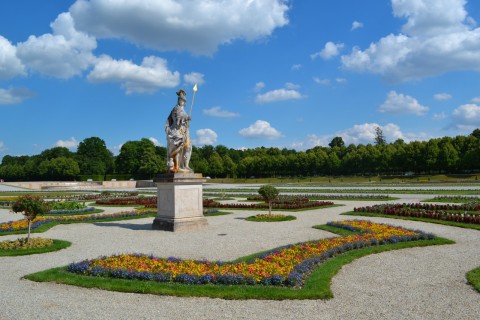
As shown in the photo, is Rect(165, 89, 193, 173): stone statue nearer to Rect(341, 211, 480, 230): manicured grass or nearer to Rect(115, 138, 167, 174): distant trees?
Rect(341, 211, 480, 230): manicured grass

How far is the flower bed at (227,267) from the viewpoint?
8.66 m

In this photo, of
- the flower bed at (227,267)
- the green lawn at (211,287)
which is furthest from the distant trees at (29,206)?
Answer: the flower bed at (227,267)

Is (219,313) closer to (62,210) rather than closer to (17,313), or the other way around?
(17,313)

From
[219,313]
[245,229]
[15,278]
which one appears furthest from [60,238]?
[219,313]

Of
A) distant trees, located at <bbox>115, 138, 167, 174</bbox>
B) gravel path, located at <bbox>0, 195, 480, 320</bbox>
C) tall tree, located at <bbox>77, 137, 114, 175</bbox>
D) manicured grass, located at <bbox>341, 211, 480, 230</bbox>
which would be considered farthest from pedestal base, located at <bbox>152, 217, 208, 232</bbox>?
tall tree, located at <bbox>77, 137, 114, 175</bbox>

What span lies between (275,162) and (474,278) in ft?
329

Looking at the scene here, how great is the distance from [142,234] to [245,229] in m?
4.16

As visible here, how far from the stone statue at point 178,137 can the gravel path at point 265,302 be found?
151 inches

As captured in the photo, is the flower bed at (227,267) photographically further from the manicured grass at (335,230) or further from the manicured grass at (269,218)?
the manicured grass at (269,218)

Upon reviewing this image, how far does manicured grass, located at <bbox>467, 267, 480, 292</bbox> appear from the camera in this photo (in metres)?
8.31

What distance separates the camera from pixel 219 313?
7.09m

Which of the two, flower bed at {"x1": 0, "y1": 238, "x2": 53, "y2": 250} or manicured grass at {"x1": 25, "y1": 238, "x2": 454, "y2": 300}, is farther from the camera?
flower bed at {"x1": 0, "y1": 238, "x2": 53, "y2": 250}

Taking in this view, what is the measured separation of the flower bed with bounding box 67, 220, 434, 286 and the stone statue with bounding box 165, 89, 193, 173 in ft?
23.5

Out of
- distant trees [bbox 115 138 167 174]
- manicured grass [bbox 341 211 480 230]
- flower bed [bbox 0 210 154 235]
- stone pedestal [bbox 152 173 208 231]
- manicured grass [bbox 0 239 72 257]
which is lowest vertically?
manicured grass [bbox 0 239 72 257]
